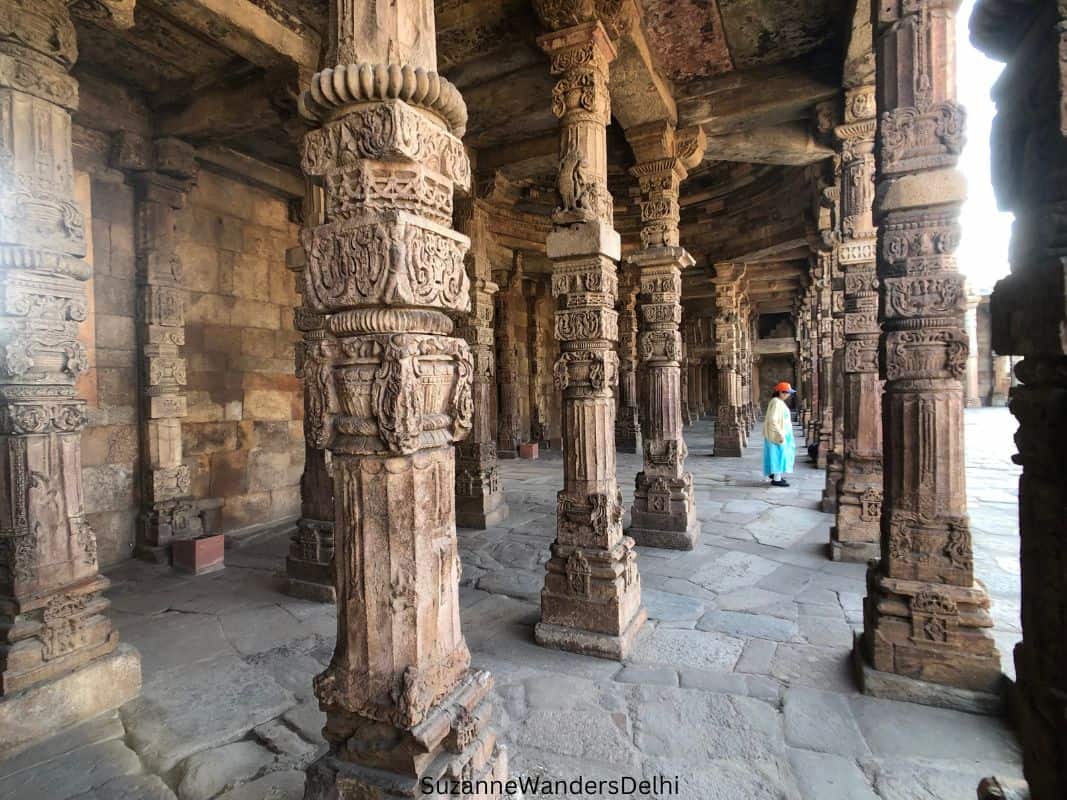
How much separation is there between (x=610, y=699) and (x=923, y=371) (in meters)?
2.93

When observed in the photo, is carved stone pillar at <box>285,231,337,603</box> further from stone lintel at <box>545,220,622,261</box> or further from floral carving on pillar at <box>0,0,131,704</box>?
stone lintel at <box>545,220,622,261</box>

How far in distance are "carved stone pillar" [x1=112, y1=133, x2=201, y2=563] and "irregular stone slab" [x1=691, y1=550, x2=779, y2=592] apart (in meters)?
6.22

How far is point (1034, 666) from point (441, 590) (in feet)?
6.14

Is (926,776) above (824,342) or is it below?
below

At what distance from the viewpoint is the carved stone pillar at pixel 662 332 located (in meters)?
6.74

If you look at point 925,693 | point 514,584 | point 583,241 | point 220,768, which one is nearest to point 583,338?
point 583,241

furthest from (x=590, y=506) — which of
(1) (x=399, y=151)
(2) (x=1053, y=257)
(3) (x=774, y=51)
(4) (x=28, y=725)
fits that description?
(3) (x=774, y=51)

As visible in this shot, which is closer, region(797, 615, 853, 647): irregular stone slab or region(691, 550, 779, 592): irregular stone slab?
region(797, 615, 853, 647): irregular stone slab

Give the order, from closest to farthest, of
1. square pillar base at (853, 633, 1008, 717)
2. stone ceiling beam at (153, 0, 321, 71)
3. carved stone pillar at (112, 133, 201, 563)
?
square pillar base at (853, 633, 1008, 717), stone ceiling beam at (153, 0, 321, 71), carved stone pillar at (112, 133, 201, 563)

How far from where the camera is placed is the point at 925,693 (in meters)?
3.33

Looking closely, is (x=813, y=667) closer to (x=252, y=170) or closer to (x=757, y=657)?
(x=757, y=657)

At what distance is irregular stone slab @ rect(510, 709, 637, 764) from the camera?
2.95 metres

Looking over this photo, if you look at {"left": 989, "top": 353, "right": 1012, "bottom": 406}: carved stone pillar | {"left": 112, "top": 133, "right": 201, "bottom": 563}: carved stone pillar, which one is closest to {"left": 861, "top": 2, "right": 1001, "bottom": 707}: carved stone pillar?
{"left": 112, "top": 133, "right": 201, "bottom": 563}: carved stone pillar

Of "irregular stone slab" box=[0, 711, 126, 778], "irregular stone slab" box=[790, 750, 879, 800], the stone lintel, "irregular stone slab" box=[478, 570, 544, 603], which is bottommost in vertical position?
"irregular stone slab" box=[0, 711, 126, 778]
